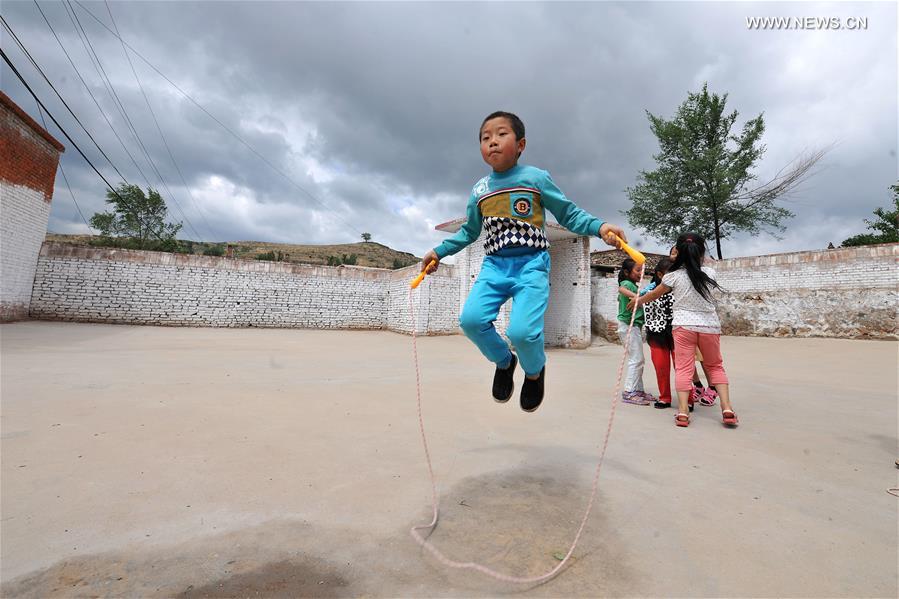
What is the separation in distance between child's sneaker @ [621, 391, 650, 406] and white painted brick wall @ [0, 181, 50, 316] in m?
14.6

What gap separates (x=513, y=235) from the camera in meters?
2.53

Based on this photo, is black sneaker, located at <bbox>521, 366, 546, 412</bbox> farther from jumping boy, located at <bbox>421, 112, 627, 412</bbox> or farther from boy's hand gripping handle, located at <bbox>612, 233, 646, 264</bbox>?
boy's hand gripping handle, located at <bbox>612, 233, 646, 264</bbox>

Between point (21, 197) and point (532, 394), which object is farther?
point (21, 197)

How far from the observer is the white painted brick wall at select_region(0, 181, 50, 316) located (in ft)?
33.9

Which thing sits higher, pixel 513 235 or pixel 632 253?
pixel 513 235

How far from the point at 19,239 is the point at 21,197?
1140 millimetres

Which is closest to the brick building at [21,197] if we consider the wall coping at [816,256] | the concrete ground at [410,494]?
the concrete ground at [410,494]

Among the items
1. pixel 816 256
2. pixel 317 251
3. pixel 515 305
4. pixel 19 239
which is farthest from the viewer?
pixel 317 251

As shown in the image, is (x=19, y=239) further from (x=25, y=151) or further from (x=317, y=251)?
(x=317, y=251)

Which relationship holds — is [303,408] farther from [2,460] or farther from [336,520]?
[336,520]

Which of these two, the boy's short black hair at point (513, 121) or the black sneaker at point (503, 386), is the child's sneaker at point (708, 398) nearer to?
the black sneaker at point (503, 386)

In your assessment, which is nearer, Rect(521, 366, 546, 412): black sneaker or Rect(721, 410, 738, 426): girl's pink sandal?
Rect(521, 366, 546, 412): black sneaker

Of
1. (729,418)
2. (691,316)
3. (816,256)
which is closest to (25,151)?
(691,316)

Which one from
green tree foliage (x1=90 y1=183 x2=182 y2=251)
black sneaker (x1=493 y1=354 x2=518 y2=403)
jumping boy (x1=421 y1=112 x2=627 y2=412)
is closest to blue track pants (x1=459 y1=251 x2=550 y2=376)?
jumping boy (x1=421 y1=112 x2=627 y2=412)
